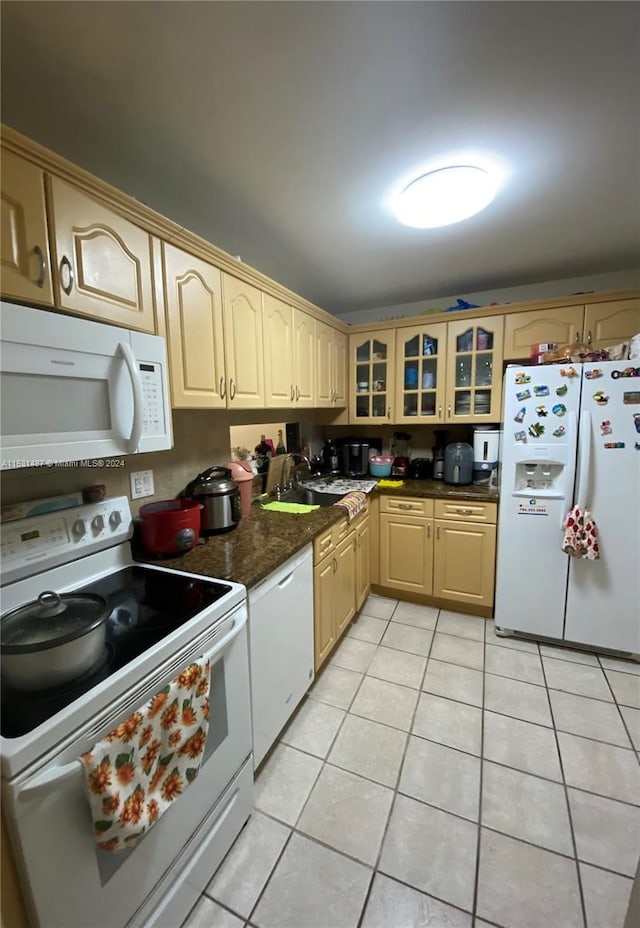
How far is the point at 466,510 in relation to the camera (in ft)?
7.98

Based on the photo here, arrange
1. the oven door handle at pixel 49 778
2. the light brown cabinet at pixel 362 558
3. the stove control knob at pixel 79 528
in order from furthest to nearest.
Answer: the light brown cabinet at pixel 362 558
the stove control knob at pixel 79 528
the oven door handle at pixel 49 778

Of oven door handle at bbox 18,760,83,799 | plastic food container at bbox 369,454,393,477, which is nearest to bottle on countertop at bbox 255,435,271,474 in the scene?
plastic food container at bbox 369,454,393,477

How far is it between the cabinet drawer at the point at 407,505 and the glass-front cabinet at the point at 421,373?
633 millimetres

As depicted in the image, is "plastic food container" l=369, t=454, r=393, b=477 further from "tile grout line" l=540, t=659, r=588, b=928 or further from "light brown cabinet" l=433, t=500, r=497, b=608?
"tile grout line" l=540, t=659, r=588, b=928

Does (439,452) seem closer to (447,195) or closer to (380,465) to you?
(380,465)

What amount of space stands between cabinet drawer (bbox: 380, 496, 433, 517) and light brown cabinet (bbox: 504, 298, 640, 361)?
115 centimetres

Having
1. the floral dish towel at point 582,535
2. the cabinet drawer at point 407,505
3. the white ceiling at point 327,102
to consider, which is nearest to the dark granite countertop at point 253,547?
the cabinet drawer at point 407,505

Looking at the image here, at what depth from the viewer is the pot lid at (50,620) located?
0.81m

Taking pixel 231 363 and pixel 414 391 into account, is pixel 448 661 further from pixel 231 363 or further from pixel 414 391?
pixel 231 363

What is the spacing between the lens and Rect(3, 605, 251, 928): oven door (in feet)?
2.17

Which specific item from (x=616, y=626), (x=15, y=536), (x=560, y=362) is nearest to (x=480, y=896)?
(x=616, y=626)

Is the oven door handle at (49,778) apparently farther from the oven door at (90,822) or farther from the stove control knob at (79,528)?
the stove control knob at (79,528)

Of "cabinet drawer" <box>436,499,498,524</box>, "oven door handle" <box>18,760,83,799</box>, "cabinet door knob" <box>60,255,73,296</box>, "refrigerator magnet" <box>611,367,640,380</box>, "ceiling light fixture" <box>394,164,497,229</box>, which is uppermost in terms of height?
"ceiling light fixture" <box>394,164,497,229</box>

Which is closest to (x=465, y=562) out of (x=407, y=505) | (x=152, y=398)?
(x=407, y=505)
